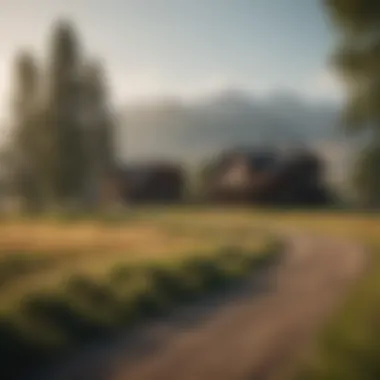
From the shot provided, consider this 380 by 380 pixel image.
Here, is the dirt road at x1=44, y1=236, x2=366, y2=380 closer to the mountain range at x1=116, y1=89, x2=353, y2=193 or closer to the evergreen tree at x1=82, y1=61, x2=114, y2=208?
the mountain range at x1=116, y1=89, x2=353, y2=193

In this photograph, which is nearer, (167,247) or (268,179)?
(268,179)

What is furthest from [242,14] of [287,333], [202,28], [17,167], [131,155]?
[287,333]

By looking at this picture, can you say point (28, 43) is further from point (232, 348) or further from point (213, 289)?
point (232, 348)

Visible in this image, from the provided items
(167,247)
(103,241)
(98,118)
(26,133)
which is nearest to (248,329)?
(167,247)

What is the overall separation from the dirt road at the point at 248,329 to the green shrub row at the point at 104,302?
0.38 ft

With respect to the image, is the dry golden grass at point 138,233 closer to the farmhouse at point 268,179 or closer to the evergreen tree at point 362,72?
the farmhouse at point 268,179

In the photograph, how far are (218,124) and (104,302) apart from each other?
1.15 meters

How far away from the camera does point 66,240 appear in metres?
2.53

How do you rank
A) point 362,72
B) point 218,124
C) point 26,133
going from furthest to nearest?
point 362,72
point 218,124
point 26,133

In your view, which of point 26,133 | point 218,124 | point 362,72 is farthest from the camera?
point 362,72

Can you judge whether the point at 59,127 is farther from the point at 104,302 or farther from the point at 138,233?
the point at 104,302

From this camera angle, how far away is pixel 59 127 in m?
2.53

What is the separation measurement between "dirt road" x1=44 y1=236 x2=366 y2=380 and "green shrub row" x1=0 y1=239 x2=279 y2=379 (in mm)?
116

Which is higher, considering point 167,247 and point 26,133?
point 26,133
